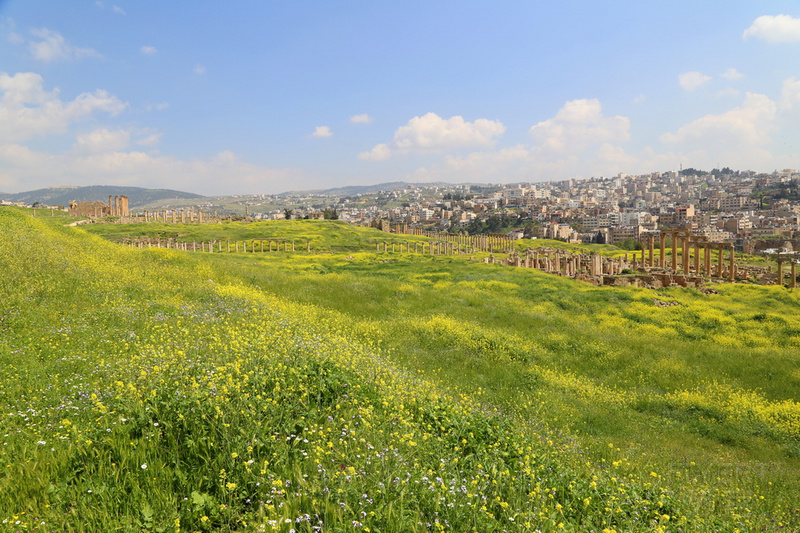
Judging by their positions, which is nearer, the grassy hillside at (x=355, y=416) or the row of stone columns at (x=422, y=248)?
the grassy hillside at (x=355, y=416)

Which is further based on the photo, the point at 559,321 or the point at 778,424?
the point at 559,321

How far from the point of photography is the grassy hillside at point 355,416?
489 centimetres

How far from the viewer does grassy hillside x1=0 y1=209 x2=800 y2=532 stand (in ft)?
16.0

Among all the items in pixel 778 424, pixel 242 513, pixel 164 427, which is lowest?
pixel 778 424

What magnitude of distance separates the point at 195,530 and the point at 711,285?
41861 mm

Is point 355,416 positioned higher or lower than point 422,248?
lower

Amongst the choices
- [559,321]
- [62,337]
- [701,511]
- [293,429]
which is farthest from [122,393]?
[559,321]

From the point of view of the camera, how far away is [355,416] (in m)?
6.91

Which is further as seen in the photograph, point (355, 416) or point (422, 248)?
point (422, 248)

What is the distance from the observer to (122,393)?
6551mm

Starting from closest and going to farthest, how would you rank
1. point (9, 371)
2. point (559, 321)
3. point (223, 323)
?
point (9, 371)
point (223, 323)
point (559, 321)

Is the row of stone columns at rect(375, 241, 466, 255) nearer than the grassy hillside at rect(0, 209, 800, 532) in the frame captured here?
No

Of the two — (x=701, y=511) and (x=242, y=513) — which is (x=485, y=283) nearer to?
(x=701, y=511)

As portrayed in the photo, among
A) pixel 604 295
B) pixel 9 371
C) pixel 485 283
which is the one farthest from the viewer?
pixel 485 283
